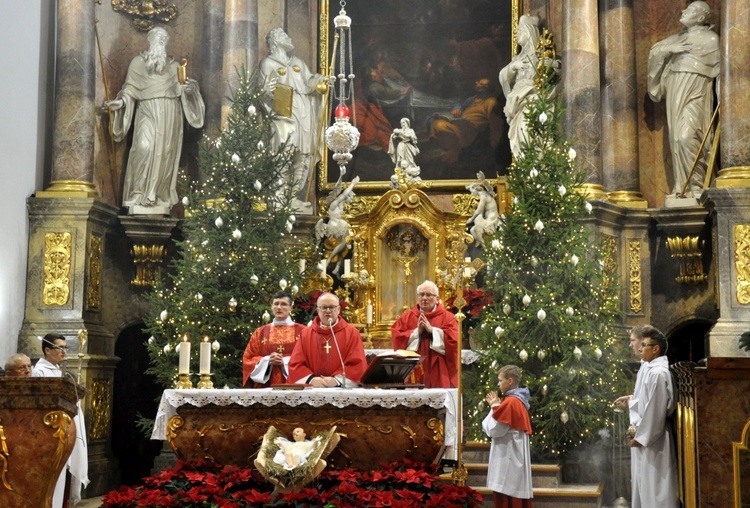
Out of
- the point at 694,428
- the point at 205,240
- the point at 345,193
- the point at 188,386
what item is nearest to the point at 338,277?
the point at 345,193

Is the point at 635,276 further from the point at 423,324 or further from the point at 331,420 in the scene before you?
the point at 331,420

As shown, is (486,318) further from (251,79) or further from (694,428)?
(694,428)

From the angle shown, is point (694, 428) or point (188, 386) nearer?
point (694, 428)

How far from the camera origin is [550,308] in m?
11.9

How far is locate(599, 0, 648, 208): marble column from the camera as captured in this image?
14.5 metres

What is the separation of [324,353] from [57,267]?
5071mm

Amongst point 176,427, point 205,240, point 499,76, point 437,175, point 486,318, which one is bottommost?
point 176,427

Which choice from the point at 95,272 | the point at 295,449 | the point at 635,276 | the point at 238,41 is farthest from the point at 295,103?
the point at 295,449

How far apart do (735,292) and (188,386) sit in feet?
22.0

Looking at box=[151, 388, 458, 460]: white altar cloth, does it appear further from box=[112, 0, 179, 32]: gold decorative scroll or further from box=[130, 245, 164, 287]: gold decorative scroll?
box=[112, 0, 179, 32]: gold decorative scroll

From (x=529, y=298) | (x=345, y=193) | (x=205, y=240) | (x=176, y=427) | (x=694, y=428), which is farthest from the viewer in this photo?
(x=345, y=193)

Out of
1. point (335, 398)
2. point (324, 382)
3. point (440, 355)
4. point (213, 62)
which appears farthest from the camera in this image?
point (213, 62)

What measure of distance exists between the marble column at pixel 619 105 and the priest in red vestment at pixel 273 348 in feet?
18.4

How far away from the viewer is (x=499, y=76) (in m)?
15.0
